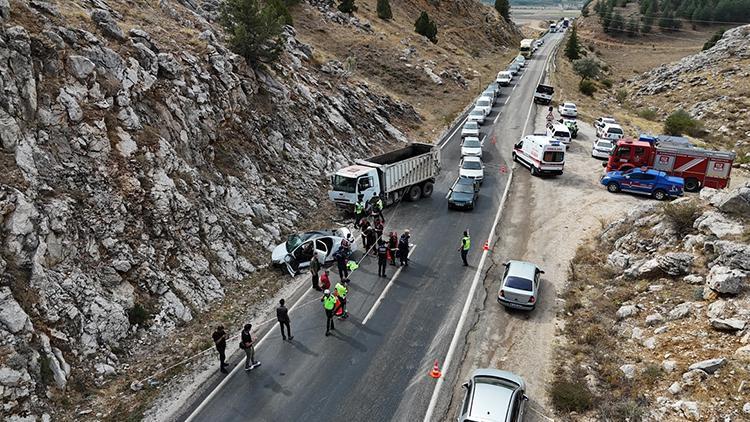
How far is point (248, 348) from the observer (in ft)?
47.6

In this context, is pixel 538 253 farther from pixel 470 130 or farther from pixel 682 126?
pixel 682 126

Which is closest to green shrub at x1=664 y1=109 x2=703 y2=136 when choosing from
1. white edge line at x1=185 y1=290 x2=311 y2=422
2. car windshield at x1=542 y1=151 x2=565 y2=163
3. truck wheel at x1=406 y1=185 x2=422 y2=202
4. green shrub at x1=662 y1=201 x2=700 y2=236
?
car windshield at x1=542 y1=151 x2=565 y2=163

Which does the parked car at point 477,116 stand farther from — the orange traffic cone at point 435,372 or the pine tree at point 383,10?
the orange traffic cone at point 435,372

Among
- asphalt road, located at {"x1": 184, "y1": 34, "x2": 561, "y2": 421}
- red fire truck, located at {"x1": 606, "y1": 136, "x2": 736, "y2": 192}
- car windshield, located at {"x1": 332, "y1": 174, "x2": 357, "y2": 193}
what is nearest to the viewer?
asphalt road, located at {"x1": 184, "y1": 34, "x2": 561, "y2": 421}

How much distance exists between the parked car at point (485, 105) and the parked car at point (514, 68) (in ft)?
69.3

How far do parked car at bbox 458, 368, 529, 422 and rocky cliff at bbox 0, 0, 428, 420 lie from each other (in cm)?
989

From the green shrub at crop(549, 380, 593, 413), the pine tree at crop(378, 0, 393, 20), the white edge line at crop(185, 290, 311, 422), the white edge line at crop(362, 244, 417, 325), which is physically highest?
the pine tree at crop(378, 0, 393, 20)

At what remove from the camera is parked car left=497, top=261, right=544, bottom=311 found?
1745cm

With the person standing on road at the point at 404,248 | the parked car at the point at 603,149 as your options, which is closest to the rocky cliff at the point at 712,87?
the parked car at the point at 603,149

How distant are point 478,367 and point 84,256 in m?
12.7

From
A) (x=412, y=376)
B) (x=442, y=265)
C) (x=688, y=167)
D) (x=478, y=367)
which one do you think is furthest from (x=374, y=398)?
(x=688, y=167)

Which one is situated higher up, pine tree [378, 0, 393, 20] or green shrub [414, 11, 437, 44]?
pine tree [378, 0, 393, 20]

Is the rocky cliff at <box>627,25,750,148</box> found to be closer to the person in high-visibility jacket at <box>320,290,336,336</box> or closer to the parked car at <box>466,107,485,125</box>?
the parked car at <box>466,107,485,125</box>

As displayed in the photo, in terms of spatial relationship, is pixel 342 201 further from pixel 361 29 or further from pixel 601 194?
pixel 361 29
